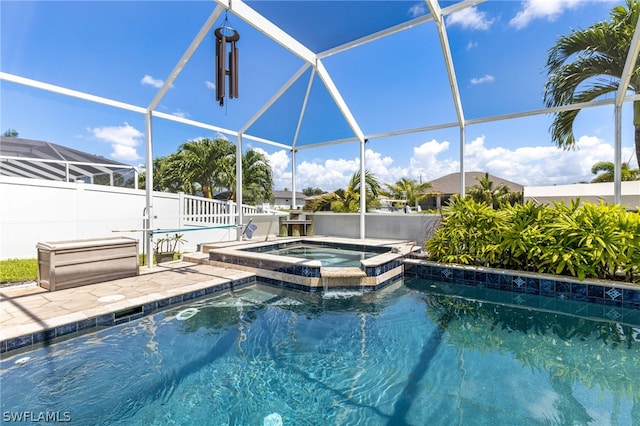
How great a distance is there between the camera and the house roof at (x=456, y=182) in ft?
96.7

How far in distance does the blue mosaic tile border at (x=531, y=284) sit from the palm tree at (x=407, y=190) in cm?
1870

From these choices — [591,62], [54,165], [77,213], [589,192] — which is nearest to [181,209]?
[77,213]

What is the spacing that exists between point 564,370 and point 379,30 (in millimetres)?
7226

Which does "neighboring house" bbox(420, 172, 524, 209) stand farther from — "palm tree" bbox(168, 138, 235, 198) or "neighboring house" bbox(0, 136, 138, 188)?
"neighboring house" bbox(0, 136, 138, 188)

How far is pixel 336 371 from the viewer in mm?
3385

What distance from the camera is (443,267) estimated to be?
23.2 ft

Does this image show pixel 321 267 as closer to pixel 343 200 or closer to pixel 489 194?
pixel 343 200

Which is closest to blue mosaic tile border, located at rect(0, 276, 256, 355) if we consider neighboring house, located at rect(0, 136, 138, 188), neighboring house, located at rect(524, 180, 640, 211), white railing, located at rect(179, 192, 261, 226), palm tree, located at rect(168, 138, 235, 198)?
white railing, located at rect(179, 192, 261, 226)

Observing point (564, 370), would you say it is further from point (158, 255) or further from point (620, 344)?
point (158, 255)

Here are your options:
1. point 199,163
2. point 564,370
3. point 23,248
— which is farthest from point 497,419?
point 199,163

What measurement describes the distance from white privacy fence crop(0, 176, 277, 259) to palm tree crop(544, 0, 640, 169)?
9.33 m

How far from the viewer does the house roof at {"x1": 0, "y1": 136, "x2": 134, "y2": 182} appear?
26.1ft

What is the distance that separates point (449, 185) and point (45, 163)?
3208cm

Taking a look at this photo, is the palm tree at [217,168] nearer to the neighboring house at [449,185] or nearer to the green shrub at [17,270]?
the green shrub at [17,270]
